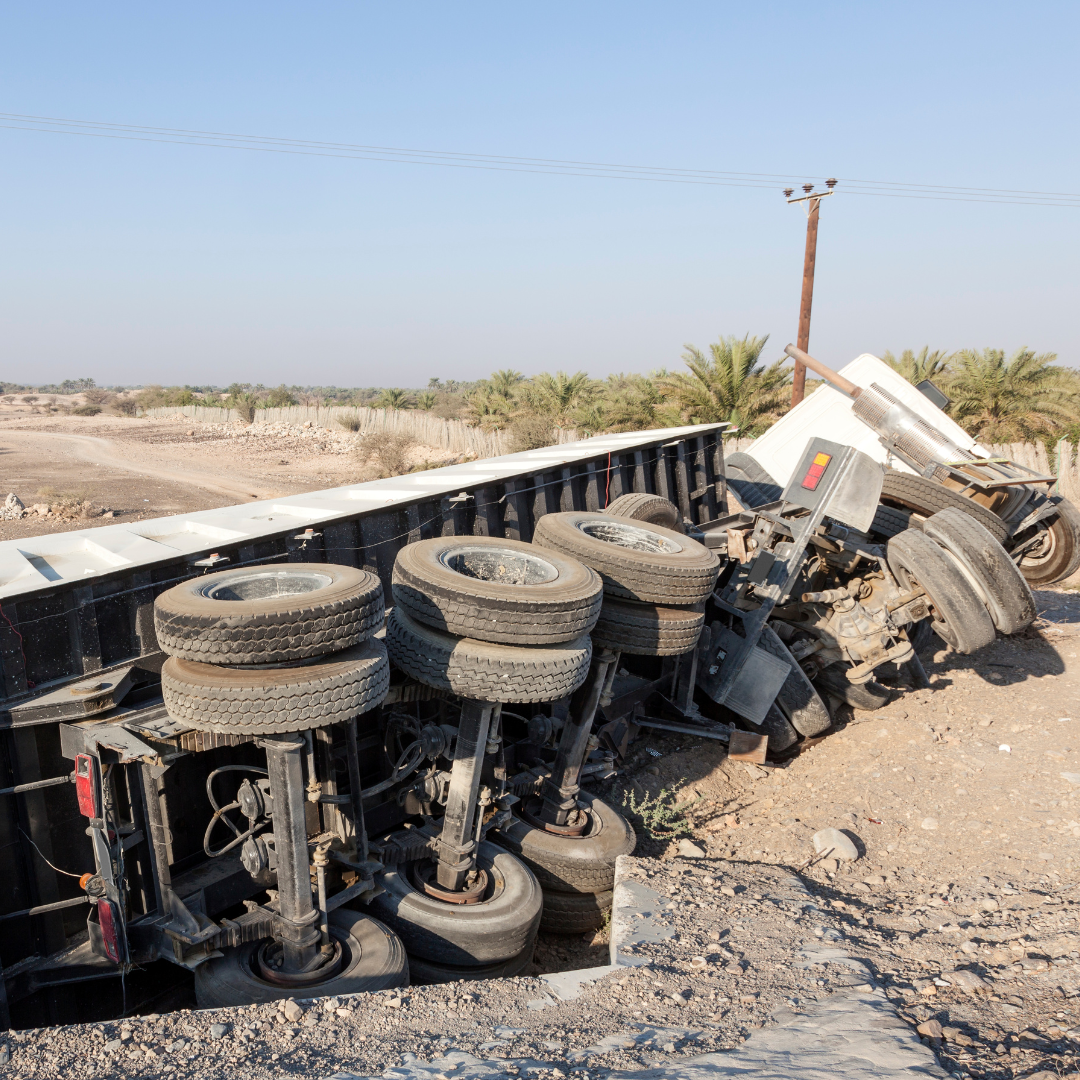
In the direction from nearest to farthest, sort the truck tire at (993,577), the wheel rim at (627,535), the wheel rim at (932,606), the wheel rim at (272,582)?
the wheel rim at (272,582) → the wheel rim at (627,535) → the truck tire at (993,577) → the wheel rim at (932,606)

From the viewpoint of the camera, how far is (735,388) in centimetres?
2047

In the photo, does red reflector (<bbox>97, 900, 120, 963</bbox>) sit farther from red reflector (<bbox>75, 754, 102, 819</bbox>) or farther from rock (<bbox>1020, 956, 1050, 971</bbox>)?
rock (<bbox>1020, 956, 1050, 971</bbox>)

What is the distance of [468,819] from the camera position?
4355mm

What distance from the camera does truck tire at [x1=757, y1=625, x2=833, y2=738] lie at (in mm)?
6875

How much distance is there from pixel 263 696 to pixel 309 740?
610mm

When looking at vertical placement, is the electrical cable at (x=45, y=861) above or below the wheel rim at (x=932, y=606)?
below

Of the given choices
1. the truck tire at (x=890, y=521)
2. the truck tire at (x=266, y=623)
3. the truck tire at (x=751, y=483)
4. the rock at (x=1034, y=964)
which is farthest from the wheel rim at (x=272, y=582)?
the truck tire at (x=751, y=483)

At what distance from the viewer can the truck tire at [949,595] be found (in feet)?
19.8

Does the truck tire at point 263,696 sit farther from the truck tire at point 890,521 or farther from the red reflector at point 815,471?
the truck tire at point 890,521

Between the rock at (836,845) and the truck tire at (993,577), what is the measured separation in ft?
7.04

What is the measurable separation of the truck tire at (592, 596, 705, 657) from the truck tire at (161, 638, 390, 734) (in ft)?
6.05

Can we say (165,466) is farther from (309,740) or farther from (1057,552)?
(309,740)

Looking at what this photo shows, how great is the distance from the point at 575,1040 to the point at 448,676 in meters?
1.65

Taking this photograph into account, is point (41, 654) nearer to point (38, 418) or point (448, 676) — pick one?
point (448, 676)
